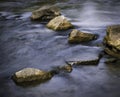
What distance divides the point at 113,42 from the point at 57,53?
6.06 feet

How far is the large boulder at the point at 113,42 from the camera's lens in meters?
8.66

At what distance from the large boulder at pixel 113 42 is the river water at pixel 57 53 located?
254 millimetres

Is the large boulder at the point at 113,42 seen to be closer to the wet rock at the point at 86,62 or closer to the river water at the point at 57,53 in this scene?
the river water at the point at 57,53

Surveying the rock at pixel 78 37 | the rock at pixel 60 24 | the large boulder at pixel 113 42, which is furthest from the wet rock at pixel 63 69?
the rock at pixel 60 24

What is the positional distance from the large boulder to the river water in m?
0.25

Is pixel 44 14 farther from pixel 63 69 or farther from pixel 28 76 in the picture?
pixel 28 76

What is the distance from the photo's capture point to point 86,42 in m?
9.93

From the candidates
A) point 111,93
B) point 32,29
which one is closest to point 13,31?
point 32,29

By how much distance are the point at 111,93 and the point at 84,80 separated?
3.09 feet

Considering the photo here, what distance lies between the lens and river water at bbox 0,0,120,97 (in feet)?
22.5

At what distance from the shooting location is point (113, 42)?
29.0 ft

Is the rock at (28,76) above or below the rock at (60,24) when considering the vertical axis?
below

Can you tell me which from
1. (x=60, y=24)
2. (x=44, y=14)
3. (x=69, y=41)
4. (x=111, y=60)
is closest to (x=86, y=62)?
(x=111, y=60)

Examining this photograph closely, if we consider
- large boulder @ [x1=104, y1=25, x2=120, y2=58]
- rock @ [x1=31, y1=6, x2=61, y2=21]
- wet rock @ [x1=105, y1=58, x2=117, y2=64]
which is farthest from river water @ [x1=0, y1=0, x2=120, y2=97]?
rock @ [x1=31, y1=6, x2=61, y2=21]
